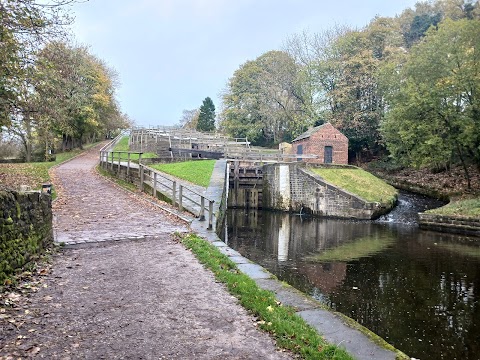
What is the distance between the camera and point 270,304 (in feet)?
16.8

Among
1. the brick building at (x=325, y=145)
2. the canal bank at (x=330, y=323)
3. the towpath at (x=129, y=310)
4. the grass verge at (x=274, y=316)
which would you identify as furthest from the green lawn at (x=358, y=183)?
the grass verge at (x=274, y=316)

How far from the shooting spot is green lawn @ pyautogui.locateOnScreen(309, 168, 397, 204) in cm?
2225

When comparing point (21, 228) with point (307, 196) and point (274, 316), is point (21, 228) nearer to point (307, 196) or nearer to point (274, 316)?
point (274, 316)

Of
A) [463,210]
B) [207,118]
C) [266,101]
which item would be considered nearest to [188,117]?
[207,118]

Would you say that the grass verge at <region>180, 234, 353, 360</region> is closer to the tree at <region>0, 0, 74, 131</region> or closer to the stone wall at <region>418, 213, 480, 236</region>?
the tree at <region>0, 0, 74, 131</region>

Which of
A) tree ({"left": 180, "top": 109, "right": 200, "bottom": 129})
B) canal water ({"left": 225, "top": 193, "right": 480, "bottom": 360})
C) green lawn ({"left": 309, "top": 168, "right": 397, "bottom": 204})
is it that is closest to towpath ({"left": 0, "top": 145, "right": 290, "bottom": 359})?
canal water ({"left": 225, "top": 193, "right": 480, "bottom": 360})

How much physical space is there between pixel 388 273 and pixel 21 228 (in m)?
9.17

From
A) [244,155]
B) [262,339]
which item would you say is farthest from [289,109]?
[262,339]

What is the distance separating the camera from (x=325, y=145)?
33812mm

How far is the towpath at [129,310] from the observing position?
12.7 ft

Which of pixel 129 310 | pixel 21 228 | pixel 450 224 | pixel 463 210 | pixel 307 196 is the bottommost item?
pixel 450 224

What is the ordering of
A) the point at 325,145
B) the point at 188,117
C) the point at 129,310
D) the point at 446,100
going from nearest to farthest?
the point at 129,310 → the point at 446,100 → the point at 325,145 → the point at 188,117

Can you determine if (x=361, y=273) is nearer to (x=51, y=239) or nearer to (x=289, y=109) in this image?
(x=51, y=239)

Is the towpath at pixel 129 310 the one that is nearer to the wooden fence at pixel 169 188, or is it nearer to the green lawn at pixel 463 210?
the wooden fence at pixel 169 188
